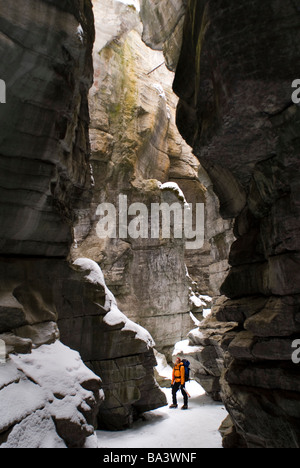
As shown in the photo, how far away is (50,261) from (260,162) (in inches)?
210

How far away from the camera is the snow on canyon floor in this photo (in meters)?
7.81

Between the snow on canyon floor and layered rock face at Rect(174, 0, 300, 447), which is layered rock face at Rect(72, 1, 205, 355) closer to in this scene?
the snow on canyon floor

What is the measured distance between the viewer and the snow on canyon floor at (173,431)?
25.6 ft

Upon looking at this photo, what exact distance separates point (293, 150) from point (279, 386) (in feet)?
13.7

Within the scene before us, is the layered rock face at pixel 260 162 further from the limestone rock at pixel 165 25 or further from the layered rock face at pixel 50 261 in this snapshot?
the layered rock face at pixel 50 261

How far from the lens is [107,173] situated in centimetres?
1959

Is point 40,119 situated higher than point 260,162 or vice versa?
point 40,119

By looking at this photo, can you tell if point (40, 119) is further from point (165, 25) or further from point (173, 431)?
point (173, 431)

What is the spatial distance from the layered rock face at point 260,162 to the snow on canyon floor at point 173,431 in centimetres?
Answer: 203

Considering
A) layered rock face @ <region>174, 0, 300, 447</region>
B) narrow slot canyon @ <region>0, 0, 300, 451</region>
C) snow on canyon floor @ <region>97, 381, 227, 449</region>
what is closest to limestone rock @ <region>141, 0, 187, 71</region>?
narrow slot canyon @ <region>0, 0, 300, 451</region>

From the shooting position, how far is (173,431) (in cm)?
874

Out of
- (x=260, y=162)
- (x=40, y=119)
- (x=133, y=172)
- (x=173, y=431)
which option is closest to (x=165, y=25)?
(x=40, y=119)

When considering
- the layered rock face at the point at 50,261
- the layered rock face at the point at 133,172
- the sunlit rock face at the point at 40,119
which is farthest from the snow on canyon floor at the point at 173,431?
the layered rock face at the point at 133,172

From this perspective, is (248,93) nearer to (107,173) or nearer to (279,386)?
(279,386)
